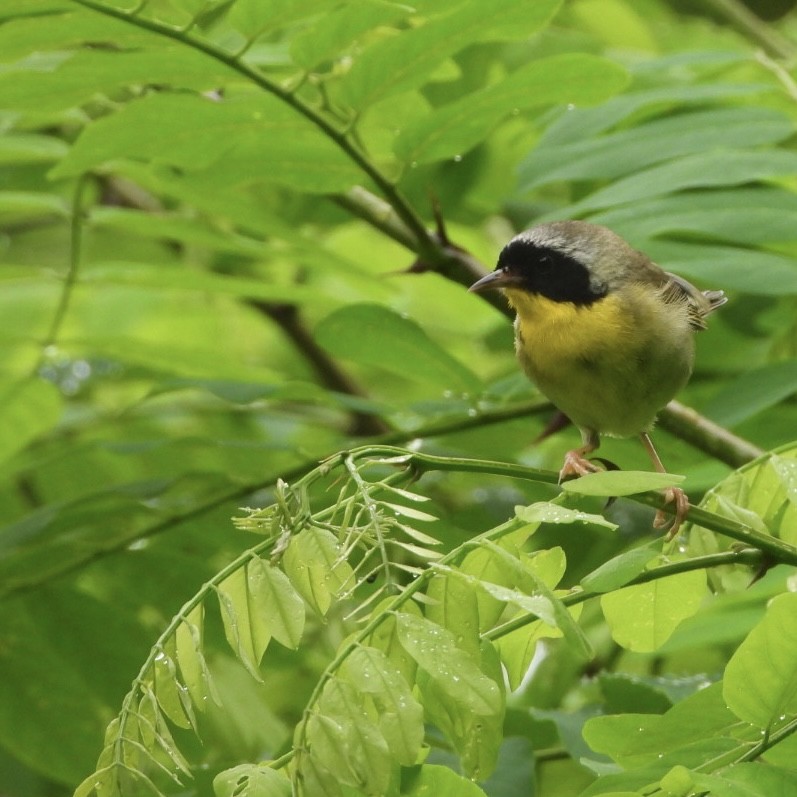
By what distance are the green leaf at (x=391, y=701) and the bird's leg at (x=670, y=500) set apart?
2.08 feet

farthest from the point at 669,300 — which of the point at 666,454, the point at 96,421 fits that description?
Result: the point at 96,421

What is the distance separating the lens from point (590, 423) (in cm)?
346

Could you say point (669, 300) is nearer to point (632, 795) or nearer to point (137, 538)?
point (137, 538)

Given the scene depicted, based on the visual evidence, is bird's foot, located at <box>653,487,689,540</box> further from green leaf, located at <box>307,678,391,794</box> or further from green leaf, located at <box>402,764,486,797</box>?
green leaf, located at <box>307,678,391,794</box>

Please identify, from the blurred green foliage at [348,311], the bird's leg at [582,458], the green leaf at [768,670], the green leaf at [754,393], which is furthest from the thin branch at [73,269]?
the green leaf at [768,670]

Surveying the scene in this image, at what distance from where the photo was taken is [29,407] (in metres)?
3.69

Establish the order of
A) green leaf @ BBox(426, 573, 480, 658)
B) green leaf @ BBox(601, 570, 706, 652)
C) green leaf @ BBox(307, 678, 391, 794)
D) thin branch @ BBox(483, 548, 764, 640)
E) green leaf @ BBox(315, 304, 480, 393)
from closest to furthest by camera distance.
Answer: green leaf @ BBox(307, 678, 391, 794), green leaf @ BBox(426, 573, 480, 658), thin branch @ BBox(483, 548, 764, 640), green leaf @ BBox(601, 570, 706, 652), green leaf @ BBox(315, 304, 480, 393)

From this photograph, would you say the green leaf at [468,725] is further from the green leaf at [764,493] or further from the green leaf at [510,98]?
the green leaf at [510,98]

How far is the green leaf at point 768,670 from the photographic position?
1.76 m

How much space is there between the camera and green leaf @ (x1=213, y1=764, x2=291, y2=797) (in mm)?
1571

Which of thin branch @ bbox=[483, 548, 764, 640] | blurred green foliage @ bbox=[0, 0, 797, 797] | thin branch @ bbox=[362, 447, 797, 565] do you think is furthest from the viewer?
blurred green foliage @ bbox=[0, 0, 797, 797]

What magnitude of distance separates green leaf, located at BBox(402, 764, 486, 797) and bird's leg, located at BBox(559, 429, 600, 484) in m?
1.12

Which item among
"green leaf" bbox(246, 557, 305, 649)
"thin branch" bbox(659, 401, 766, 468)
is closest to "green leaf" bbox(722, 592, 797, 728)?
"green leaf" bbox(246, 557, 305, 649)

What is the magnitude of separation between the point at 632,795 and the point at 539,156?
7.12 ft
